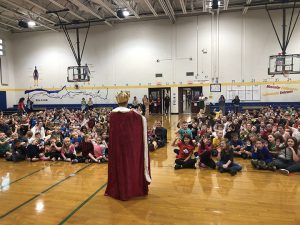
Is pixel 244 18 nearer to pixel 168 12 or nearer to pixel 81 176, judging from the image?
pixel 168 12

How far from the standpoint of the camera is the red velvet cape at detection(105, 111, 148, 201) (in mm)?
4180

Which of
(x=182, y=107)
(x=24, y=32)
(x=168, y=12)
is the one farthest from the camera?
(x=24, y=32)

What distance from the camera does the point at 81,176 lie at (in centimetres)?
563

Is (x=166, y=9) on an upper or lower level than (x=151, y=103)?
upper

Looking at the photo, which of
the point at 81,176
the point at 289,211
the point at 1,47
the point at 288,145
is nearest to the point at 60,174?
the point at 81,176

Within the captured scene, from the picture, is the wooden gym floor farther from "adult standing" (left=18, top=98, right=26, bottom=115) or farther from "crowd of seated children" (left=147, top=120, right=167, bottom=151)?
"adult standing" (left=18, top=98, right=26, bottom=115)

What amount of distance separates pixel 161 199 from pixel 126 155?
3.17 ft

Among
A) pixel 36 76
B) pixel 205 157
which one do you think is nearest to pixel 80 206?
pixel 205 157

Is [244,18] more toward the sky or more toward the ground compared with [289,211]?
more toward the sky

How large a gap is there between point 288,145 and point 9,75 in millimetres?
23227

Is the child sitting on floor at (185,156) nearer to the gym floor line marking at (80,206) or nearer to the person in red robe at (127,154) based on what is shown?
the person in red robe at (127,154)

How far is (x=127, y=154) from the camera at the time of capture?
13.7ft

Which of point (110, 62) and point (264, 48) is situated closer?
point (264, 48)

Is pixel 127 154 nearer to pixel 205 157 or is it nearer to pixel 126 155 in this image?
pixel 126 155
